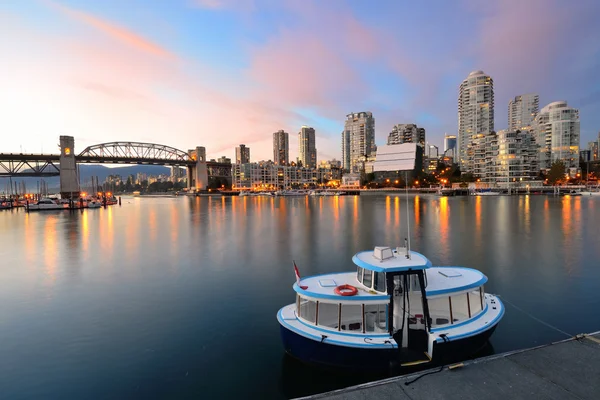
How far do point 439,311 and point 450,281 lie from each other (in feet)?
3.78

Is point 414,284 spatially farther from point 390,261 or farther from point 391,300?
point 391,300

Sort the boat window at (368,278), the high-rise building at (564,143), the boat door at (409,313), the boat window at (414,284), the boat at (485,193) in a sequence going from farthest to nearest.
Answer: the high-rise building at (564,143) < the boat at (485,193) < the boat window at (368,278) < the boat window at (414,284) < the boat door at (409,313)

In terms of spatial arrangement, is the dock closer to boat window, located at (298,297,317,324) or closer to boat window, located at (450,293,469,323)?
boat window, located at (450,293,469,323)

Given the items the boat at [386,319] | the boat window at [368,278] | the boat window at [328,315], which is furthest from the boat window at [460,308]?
the boat window at [328,315]

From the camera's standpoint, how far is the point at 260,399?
924 centimetres

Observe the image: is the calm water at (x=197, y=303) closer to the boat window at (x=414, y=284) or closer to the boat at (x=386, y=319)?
the boat at (x=386, y=319)

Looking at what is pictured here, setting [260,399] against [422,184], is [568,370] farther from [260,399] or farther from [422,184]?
[422,184]

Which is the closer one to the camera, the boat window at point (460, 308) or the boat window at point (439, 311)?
the boat window at point (439, 311)

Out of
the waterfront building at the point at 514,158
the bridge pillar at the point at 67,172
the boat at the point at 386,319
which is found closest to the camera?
the boat at the point at 386,319

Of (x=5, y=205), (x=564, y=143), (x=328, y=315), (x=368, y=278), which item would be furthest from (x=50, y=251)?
(x=564, y=143)

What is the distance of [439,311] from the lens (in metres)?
11.4

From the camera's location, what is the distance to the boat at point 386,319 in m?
9.31

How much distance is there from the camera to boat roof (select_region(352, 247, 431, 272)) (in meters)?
9.94

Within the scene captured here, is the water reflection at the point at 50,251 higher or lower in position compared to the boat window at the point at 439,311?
lower
